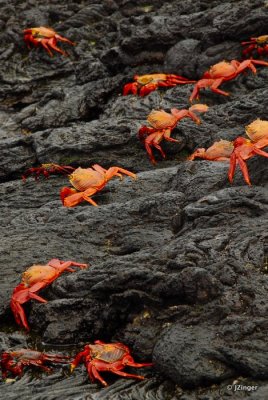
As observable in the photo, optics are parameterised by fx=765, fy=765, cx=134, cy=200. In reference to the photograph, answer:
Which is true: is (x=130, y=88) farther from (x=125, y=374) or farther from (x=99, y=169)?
(x=125, y=374)

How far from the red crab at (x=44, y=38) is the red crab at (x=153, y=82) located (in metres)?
3.22

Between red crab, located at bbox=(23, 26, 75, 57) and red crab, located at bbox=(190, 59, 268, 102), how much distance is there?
14.3ft

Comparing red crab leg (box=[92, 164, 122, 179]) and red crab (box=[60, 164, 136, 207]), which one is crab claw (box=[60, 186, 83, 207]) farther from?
red crab leg (box=[92, 164, 122, 179])

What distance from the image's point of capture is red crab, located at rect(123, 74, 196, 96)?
11836 mm

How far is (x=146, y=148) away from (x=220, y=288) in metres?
4.15

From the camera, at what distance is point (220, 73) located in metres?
11.2

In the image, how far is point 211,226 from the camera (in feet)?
23.2

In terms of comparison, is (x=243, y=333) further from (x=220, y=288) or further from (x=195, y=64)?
(x=195, y=64)

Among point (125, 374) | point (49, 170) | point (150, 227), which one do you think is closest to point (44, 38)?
point (49, 170)

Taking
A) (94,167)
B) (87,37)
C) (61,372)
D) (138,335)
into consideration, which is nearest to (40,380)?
(61,372)

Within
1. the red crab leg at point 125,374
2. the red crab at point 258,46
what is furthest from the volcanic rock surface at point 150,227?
the red crab at point 258,46

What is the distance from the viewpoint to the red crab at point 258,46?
11375 millimetres

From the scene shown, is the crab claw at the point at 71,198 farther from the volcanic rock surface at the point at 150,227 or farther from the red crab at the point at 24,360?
the red crab at the point at 24,360

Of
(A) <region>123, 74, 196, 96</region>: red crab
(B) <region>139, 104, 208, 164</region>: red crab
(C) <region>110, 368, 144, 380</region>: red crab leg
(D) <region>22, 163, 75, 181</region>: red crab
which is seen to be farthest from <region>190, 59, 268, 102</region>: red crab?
(C) <region>110, 368, 144, 380</region>: red crab leg
